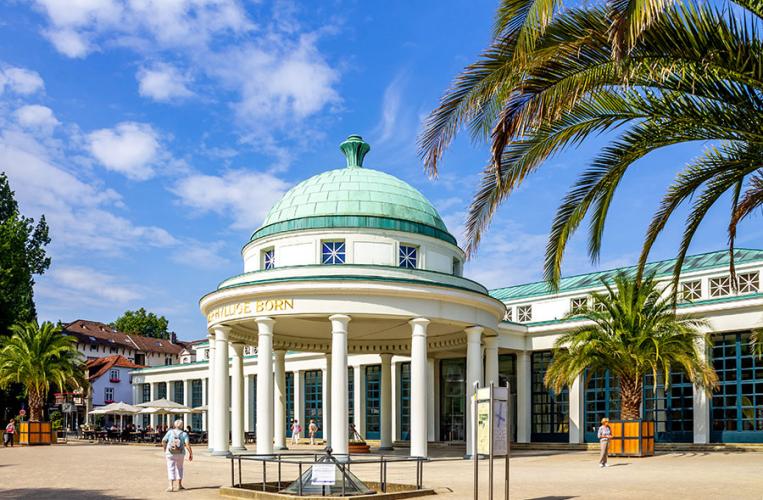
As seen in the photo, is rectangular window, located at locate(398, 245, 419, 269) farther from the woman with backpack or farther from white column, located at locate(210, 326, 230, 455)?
the woman with backpack

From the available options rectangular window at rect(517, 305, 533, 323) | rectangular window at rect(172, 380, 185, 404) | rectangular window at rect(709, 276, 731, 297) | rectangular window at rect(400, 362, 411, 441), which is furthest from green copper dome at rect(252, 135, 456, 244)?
rectangular window at rect(172, 380, 185, 404)

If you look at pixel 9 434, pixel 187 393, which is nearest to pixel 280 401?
pixel 9 434

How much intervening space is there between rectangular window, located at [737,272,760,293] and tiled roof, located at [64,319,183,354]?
78.8 meters

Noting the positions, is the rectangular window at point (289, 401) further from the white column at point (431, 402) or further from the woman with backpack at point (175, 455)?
the woman with backpack at point (175, 455)

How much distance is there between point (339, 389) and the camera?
2948 centimetres

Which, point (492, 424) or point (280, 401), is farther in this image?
point (280, 401)

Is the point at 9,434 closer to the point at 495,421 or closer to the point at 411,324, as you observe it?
the point at 411,324

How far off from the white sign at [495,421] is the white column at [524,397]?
91.8 ft

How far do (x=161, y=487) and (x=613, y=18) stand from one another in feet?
54.4

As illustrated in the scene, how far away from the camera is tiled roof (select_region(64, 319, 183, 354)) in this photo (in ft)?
326

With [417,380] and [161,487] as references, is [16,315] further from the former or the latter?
[161,487]

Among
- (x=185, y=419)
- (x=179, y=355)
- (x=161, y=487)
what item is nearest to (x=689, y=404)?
(x=161, y=487)

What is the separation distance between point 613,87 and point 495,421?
248 inches

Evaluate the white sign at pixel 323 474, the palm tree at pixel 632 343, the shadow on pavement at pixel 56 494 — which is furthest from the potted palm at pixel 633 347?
the shadow on pavement at pixel 56 494
